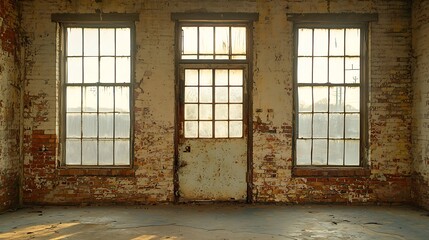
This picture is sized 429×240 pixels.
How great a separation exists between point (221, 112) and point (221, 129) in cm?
27

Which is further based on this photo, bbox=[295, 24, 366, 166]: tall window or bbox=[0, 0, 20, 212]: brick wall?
bbox=[295, 24, 366, 166]: tall window

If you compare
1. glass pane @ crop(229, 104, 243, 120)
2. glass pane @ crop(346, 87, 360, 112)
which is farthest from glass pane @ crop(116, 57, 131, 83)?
glass pane @ crop(346, 87, 360, 112)

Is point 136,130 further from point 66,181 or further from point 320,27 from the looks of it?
point 320,27

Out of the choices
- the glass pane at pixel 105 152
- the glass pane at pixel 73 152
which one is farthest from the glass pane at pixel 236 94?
the glass pane at pixel 73 152

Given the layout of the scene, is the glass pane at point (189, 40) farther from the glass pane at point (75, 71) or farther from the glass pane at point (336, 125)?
the glass pane at point (336, 125)

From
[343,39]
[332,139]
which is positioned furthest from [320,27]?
[332,139]

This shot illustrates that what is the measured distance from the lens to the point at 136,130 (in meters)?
6.32

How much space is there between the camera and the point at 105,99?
21.1ft

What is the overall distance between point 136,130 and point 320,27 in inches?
134

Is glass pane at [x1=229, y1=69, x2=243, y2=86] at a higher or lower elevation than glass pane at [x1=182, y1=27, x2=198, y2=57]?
lower

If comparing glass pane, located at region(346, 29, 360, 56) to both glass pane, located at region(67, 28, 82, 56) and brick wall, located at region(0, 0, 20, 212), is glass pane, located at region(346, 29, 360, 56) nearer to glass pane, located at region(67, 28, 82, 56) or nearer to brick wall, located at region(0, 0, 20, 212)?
glass pane, located at region(67, 28, 82, 56)

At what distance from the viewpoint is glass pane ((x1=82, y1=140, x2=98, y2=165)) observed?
6.42m

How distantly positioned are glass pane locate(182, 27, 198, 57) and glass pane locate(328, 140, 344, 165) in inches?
106

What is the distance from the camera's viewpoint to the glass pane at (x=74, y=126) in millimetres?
6441
